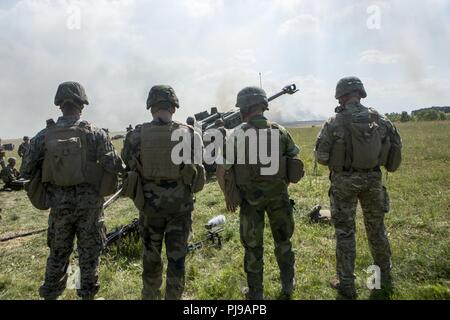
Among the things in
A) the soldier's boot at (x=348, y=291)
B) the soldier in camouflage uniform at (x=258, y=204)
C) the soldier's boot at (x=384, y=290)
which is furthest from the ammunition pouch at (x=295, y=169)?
the soldier's boot at (x=384, y=290)

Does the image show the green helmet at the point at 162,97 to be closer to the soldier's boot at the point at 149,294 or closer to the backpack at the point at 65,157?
the backpack at the point at 65,157

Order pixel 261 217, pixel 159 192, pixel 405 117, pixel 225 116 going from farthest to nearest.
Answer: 1. pixel 405 117
2. pixel 225 116
3. pixel 261 217
4. pixel 159 192

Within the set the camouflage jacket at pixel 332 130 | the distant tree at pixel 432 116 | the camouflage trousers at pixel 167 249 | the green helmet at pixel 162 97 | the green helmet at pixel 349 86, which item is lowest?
the camouflage trousers at pixel 167 249

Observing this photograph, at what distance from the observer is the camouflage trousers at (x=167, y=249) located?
13.1 feet

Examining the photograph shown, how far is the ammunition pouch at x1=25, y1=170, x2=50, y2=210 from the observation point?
4.04 m

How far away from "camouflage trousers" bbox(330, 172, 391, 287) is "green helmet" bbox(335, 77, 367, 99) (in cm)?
98

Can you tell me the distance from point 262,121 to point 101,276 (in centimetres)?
318

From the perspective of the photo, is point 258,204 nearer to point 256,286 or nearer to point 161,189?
point 256,286

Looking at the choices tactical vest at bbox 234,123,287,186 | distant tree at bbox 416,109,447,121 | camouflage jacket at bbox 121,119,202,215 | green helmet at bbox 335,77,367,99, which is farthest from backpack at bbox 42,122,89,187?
distant tree at bbox 416,109,447,121

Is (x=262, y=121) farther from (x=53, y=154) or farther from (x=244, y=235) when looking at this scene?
(x=53, y=154)

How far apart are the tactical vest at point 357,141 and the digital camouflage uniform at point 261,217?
1.76ft

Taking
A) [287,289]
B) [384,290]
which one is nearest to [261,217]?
[287,289]

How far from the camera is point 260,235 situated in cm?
418

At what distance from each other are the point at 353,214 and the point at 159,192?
229 cm
